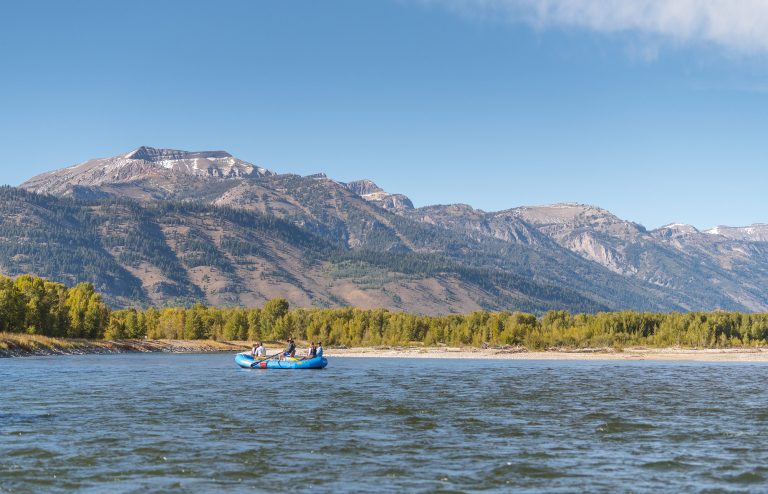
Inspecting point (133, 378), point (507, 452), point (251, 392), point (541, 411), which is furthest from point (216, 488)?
Result: point (133, 378)

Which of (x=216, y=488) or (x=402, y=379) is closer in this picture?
(x=216, y=488)

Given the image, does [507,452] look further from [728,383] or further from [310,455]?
[728,383]

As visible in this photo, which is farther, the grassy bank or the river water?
the grassy bank

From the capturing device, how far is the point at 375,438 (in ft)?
165

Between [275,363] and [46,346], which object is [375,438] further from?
[46,346]

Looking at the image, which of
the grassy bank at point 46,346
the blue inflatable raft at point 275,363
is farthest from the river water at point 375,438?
the grassy bank at point 46,346

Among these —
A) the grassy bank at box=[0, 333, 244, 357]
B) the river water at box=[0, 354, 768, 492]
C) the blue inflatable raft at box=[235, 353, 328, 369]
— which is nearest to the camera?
the river water at box=[0, 354, 768, 492]

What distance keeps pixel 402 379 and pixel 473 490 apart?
75512 millimetres

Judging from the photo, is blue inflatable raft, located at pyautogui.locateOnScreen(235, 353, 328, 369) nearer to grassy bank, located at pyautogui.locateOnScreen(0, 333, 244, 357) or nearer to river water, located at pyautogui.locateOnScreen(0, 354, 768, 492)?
river water, located at pyautogui.locateOnScreen(0, 354, 768, 492)

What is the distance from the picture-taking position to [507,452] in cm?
4531

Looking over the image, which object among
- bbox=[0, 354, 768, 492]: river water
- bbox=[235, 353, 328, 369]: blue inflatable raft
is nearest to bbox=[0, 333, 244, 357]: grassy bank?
bbox=[235, 353, 328, 369]: blue inflatable raft

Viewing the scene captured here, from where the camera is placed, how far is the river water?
37250mm

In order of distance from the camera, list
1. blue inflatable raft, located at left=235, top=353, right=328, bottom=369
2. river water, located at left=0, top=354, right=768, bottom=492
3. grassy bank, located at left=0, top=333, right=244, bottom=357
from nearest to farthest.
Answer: river water, located at left=0, top=354, right=768, bottom=492 < blue inflatable raft, located at left=235, top=353, right=328, bottom=369 < grassy bank, located at left=0, top=333, right=244, bottom=357

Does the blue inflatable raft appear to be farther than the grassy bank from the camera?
No
